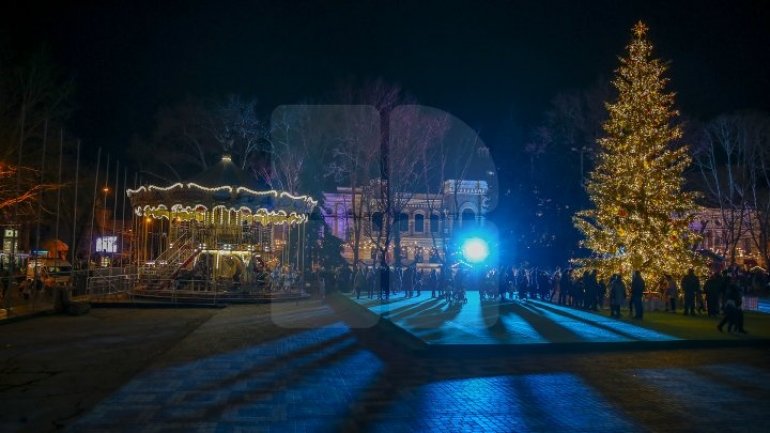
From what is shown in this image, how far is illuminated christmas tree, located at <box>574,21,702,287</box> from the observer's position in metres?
22.5

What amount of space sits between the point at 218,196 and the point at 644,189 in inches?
639

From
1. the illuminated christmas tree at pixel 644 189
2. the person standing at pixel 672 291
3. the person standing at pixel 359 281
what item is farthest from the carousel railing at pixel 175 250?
the person standing at pixel 672 291

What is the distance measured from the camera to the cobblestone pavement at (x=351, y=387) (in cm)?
728

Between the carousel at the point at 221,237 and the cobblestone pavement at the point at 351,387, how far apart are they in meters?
10.8

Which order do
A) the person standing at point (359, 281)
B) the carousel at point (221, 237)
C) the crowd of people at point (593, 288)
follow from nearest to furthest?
the crowd of people at point (593, 288)
the carousel at point (221, 237)
the person standing at point (359, 281)

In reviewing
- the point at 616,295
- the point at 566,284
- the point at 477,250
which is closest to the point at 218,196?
the point at 566,284

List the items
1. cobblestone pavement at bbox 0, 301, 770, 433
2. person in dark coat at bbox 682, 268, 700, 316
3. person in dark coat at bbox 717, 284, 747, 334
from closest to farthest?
cobblestone pavement at bbox 0, 301, 770, 433, person in dark coat at bbox 717, 284, 747, 334, person in dark coat at bbox 682, 268, 700, 316

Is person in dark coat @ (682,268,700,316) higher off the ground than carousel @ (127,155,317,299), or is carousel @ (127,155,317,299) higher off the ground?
carousel @ (127,155,317,299)

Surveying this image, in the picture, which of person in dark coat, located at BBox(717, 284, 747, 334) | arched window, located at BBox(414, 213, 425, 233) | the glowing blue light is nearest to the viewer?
person in dark coat, located at BBox(717, 284, 747, 334)

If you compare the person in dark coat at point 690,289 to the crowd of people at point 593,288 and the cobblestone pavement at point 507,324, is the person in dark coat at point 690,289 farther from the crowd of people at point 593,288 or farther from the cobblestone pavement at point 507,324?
the cobblestone pavement at point 507,324

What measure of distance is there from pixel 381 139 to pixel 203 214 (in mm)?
11507

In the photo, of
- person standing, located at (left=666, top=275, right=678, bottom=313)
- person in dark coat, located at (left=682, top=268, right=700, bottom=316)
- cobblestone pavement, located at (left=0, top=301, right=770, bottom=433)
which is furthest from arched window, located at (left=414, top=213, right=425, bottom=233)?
cobblestone pavement, located at (left=0, top=301, right=770, bottom=433)

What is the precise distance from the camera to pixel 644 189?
2267cm

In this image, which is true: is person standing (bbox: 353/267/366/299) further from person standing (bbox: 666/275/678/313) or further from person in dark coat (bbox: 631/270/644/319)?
person standing (bbox: 666/275/678/313)
